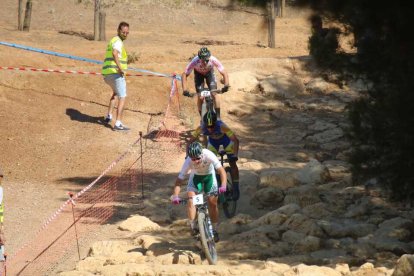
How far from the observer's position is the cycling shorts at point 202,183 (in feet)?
36.4

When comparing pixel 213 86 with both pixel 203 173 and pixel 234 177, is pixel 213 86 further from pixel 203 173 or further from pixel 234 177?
pixel 203 173

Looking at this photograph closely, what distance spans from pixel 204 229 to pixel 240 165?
18.3ft

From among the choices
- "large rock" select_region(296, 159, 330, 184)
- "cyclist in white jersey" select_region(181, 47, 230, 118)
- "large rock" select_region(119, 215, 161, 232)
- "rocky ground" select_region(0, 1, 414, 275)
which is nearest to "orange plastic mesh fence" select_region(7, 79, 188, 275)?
"rocky ground" select_region(0, 1, 414, 275)

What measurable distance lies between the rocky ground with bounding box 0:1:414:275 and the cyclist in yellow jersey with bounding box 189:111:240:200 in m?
0.65

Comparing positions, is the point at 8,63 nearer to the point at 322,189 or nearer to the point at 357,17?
the point at 322,189

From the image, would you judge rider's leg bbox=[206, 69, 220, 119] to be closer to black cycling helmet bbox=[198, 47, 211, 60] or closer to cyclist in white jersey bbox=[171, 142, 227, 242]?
black cycling helmet bbox=[198, 47, 211, 60]

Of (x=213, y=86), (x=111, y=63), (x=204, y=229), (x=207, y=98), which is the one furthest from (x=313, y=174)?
(x=204, y=229)

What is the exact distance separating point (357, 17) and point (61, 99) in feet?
33.3

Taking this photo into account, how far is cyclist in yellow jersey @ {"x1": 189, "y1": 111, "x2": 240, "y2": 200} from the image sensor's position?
12625mm

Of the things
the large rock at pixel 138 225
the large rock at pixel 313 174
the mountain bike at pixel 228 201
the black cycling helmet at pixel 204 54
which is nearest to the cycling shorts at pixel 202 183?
the mountain bike at pixel 228 201

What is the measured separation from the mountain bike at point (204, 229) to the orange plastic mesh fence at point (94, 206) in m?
1.69

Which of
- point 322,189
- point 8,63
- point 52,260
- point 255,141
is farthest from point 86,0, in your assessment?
point 52,260

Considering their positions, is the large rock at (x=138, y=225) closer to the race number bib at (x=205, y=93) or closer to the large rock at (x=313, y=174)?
the race number bib at (x=205, y=93)

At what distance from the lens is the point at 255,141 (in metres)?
17.8
